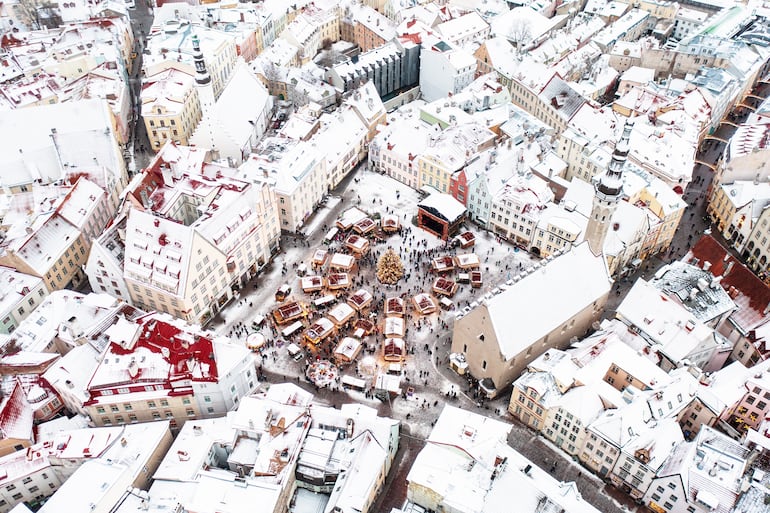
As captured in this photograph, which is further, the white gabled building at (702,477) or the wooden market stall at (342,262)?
the wooden market stall at (342,262)

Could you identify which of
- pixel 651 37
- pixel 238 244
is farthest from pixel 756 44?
pixel 238 244

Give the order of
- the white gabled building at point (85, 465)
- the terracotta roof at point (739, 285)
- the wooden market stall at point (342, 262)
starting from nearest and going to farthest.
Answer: the white gabled building at point (85, 465)
the terracotta roof at point (739, 285)
the wooden market stall at point (342, 262)

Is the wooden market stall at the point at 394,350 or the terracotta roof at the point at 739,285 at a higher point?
the terracotta roof at the point at 739,285

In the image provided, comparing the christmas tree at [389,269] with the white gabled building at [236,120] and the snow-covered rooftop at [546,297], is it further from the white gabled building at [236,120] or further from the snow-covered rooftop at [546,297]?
the white gabled building at [236,120]

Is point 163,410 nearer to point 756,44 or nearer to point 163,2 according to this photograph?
point 163,2

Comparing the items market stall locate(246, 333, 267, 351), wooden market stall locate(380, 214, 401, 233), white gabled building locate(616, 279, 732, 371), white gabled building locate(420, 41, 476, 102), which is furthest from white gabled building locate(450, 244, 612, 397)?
white gabled building locate(420, 41, 476, 102)

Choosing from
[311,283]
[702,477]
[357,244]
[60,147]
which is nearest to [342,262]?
[357,244]

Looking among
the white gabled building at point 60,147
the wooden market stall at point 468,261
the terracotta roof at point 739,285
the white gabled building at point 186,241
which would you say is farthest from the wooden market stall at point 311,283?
the terracotta roof at point 739,285
